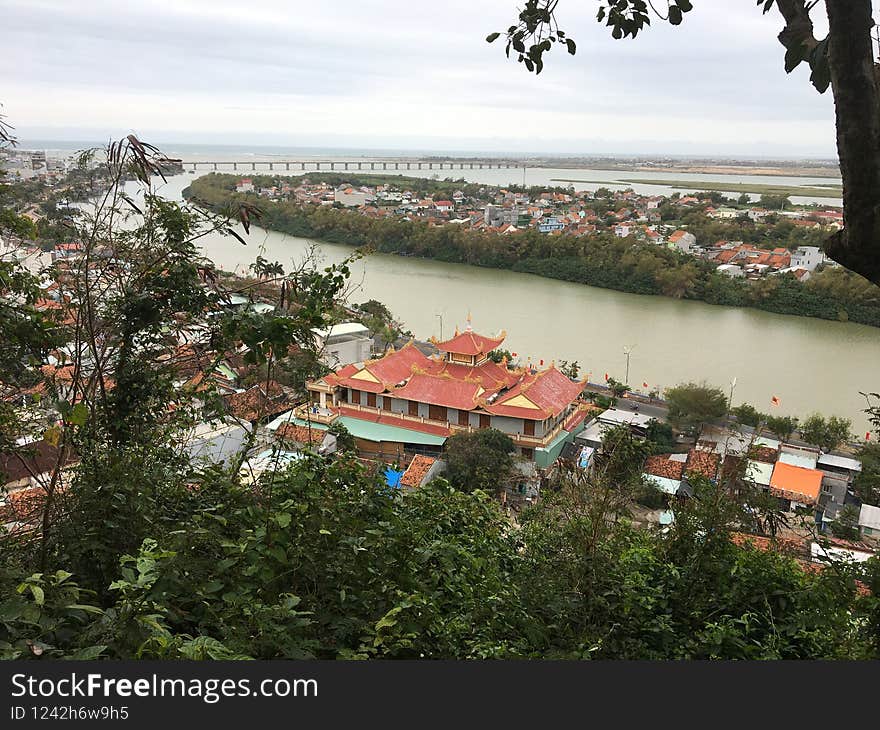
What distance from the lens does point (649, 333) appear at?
1080cm

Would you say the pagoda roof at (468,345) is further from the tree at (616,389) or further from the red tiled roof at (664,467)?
the red tiled roof at (664,467)

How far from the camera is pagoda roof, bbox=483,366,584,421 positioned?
6098mm

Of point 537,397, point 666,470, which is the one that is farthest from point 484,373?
point 666,470

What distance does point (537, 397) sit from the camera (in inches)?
247

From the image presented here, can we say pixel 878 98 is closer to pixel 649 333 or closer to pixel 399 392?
pixel 399 392

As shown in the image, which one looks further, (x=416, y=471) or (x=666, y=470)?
(x=666, y=470)

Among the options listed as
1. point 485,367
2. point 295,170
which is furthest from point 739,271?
point 295,170

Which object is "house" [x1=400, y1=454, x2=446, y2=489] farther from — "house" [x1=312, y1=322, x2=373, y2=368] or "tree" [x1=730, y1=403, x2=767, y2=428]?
"tree" [x1=730, y1=403, x2=767, y2=428]

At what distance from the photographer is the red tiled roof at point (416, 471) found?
17.0 ft

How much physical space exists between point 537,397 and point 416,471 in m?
1.49

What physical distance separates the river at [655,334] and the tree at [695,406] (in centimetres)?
121

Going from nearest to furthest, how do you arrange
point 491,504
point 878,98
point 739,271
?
1. point 878,98
2. point 491,504
3. point 739,271

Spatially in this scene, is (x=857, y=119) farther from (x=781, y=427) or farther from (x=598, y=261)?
(x=598, y=261)

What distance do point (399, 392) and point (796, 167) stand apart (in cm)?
8066
